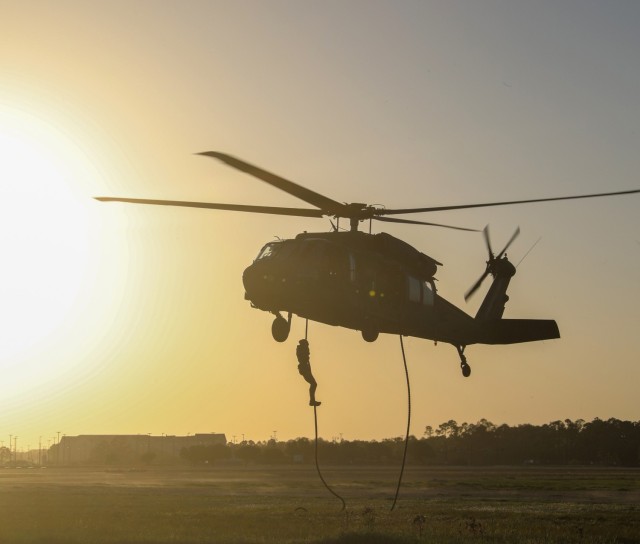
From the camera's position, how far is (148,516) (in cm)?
6256

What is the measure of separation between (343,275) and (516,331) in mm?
8877

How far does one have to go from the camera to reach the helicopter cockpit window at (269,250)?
85.7 ft

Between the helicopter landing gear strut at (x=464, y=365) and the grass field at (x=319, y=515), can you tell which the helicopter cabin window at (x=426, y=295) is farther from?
the grass field at (x=319, y=515)

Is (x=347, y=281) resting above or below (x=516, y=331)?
above

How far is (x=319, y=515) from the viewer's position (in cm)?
6253

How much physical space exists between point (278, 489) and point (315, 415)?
76.1 metres

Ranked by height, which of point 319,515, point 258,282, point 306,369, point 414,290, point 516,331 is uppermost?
point 414,290

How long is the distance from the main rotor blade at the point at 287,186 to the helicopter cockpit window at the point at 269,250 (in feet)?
5.05

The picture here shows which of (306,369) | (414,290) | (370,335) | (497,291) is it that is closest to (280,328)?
(306,369)

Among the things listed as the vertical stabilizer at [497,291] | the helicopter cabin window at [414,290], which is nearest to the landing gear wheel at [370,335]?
the helicopter cabin window at [414,290]

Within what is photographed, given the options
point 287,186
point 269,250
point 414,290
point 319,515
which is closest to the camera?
point 287,186

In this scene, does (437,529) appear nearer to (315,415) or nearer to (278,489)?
(315,415)

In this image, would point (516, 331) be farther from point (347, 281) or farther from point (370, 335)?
point (347, 281)

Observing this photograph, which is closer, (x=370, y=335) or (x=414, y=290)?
(x=370, y=335)
